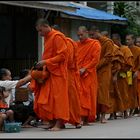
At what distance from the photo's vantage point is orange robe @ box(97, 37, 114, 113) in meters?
10.8

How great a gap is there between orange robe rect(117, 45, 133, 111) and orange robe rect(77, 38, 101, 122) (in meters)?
1.88

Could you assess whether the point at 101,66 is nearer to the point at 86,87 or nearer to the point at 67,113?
the point at 86,87

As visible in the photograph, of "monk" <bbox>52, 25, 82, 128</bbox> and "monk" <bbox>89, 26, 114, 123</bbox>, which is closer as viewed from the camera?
"monk" <bbox>52, 25, 82, 128</bbox>

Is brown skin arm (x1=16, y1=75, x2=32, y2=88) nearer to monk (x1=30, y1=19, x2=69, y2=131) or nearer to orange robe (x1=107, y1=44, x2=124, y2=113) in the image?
monk (x1=30, y1=19, x2=69, y2=131)

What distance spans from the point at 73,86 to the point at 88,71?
2.85 ft

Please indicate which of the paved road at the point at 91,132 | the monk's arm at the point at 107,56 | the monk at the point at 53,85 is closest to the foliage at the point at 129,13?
the monk's arm at the point at 107,56

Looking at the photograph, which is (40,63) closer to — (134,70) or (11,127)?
(11,127)

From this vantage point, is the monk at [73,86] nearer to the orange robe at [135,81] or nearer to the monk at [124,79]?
the monk at [124,79]

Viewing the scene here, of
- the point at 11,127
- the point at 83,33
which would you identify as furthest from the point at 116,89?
the point at 11,127

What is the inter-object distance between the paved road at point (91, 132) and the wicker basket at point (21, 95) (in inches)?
21.4

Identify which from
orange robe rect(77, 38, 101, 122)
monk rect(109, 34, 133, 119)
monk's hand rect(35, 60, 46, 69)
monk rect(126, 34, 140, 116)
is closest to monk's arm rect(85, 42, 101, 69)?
orange robe rect(77, 38, 101, 122)

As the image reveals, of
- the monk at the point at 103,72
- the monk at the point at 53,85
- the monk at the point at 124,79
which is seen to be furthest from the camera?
the monk at the point at 124,79

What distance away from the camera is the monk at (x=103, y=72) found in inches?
426

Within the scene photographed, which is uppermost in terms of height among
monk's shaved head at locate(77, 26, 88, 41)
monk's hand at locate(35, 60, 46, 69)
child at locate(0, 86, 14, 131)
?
monk's shaved head at locate(77, 26, 88, 41)
